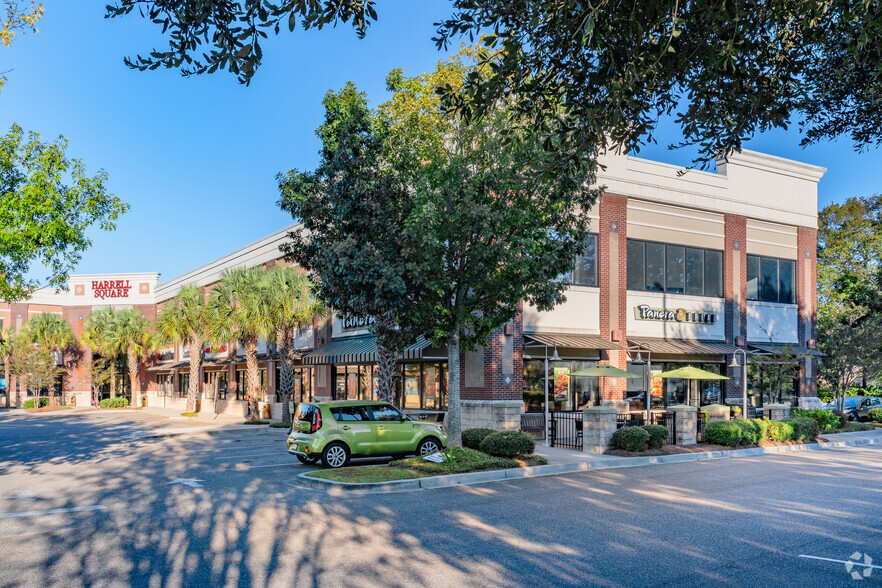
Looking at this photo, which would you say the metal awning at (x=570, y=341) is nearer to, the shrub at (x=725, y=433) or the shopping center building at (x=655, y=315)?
the shopping center building at (x=655, y=315)

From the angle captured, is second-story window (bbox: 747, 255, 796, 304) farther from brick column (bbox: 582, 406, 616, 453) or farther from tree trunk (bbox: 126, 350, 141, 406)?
tree trunk (bbox: 126, 350, 141, 406)

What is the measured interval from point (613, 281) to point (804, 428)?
884 centimetres

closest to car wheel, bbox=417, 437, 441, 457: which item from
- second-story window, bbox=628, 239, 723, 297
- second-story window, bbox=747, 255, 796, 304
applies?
second-story window, bbox=628, 239, 723, 297

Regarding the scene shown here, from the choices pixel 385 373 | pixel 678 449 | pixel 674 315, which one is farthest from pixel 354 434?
pixel 674 315

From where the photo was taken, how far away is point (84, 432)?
31.2 meters

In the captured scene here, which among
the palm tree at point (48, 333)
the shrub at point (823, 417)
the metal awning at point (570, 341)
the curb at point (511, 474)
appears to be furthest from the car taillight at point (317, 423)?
the palm tree at point (48, 333)

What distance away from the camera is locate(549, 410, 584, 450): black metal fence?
21656 millimetres

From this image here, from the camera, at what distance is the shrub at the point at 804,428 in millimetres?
24078

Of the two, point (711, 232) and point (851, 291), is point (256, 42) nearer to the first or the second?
point (711, 232)

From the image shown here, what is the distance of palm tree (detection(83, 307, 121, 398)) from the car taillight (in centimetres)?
4407

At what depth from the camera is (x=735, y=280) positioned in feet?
106

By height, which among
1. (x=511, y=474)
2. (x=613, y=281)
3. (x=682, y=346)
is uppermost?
(x=613, y=281)

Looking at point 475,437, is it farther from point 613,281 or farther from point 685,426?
point 613,281

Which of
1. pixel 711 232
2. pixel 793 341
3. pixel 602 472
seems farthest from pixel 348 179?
pixel 793 341
